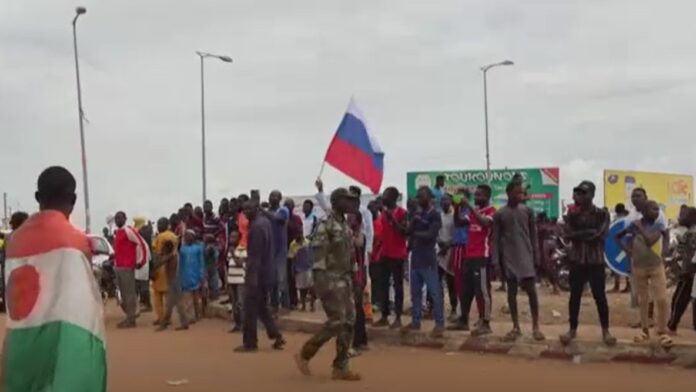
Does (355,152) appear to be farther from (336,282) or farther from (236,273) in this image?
(336,282)

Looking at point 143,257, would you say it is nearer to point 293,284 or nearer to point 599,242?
point 293,284

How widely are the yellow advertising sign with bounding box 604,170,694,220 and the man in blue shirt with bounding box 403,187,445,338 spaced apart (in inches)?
1099

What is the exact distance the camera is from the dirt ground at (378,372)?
348 inches

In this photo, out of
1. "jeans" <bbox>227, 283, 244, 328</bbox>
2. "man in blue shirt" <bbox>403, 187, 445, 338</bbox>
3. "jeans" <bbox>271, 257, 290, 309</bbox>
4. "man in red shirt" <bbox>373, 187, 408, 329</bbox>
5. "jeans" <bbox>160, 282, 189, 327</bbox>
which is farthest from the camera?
"jeans" <bbox>160, 282, 189, 327</bbox>

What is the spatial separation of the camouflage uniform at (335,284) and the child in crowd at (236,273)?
4033 mm

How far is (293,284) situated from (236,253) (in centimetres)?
218

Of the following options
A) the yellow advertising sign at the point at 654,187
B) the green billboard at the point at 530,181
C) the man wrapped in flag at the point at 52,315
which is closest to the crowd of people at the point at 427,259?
the man wrapped in flag at the point at 52,315

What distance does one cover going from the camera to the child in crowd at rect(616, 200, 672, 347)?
412 inches

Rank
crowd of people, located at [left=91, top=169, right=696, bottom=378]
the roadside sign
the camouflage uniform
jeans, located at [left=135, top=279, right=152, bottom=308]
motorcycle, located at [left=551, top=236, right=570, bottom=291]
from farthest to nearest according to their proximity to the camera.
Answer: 1. motorcycle, located at [left=551, top=236, right=570, bottom=291]
2. jeans, located at [left=135, top=279, right=152, bottom=308]
3. the roadside sign
4. crowd of people, located at [left=91, top=169, right=696, bottom=378]
5. the camouflage uniform

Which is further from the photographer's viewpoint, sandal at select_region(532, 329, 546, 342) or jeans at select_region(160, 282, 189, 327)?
jeans at select_region(160, 282, 189, 327)

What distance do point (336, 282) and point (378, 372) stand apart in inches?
48.1

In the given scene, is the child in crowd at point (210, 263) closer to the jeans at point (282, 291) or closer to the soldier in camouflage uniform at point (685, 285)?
the jeans at point (282, 291)

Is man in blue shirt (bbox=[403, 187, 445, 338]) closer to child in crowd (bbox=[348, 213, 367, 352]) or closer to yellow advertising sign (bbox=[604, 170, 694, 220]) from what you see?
child in crowd (bbox=[348, 213, 367, 352])

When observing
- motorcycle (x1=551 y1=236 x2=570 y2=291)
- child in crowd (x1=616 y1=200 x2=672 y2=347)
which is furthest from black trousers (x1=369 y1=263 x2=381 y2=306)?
motorcycle (x1=551 y1=236 x2=570 y2=291)
